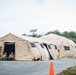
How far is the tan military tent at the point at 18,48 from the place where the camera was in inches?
1070

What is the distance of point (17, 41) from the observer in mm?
27922

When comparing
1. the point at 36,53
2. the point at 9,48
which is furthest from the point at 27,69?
the point at 9,48

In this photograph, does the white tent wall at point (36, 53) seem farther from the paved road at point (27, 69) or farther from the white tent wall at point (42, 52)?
the paved road at point (27, 69)

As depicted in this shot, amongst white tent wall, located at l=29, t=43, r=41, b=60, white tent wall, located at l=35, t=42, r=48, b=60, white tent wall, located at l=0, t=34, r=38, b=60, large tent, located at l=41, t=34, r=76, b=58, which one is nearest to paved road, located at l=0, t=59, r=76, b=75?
white tent wall, located at l=0, t=34, r=38, b=60

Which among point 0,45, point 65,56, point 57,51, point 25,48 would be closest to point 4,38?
point 0,45

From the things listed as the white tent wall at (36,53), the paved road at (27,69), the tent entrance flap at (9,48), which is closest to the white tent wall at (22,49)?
the white tent wall at (36,53)

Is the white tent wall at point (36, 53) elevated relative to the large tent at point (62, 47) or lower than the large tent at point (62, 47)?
lower

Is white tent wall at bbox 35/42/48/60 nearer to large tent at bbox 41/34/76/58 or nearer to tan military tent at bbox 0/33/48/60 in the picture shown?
tan military tent at bbox 0/33/48/60

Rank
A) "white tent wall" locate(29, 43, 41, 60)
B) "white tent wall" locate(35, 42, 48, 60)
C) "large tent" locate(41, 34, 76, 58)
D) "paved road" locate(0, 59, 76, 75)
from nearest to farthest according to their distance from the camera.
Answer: "paved road" locate(0, 59, 76, 75)
"white tent wall" locate(29, 43, 41, 60)
"white tent wall" locate(35, 42, 48, 60)
"large tent" locate(41, 34, 76, 58)

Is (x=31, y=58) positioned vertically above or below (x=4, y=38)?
below

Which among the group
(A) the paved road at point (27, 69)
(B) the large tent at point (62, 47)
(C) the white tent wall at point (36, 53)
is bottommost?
(A) the paved road at point (27, 69)

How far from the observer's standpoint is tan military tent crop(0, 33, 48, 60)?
2717 centimetres

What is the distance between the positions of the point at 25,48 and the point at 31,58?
4.52ft

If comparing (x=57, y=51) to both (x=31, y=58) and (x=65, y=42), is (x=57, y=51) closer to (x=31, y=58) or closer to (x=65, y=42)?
(x=65, y=42)
